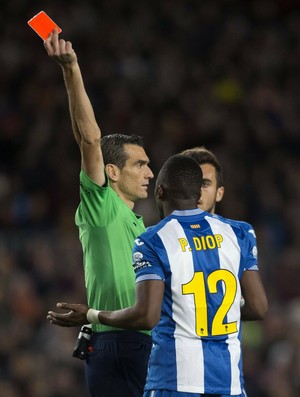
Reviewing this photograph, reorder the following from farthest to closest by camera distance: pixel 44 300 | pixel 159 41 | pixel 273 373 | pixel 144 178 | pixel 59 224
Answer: pixel 159 41 → pixel 59 224 → pixel 44 300 → pixel 273 373 → pixel 144 178

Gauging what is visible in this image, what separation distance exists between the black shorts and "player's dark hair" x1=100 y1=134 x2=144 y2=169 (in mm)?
890

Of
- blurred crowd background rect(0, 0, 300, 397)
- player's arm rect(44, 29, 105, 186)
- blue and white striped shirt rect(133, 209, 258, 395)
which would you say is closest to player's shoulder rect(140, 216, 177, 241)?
blue and white striped shirt rect(133, 209, 258, 395)

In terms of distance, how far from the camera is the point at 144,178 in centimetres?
500

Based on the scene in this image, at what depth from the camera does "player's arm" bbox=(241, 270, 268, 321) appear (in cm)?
423

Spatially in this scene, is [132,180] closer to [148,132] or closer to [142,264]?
[142,264]

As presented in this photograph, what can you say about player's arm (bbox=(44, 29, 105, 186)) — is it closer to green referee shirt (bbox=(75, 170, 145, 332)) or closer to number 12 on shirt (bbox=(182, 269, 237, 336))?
green referee shirt (bbox=(75, 170, 145, 332))

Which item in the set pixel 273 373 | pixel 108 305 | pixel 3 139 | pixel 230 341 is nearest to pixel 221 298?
pixel 230 341

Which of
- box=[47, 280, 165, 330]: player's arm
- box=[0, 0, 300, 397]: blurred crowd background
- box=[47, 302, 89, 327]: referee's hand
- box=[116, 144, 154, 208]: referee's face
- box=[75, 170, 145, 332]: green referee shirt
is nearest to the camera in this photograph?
box=[47, 280, 165, 330]: player's arm

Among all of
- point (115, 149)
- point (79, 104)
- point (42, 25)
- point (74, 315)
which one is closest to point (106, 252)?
point (74, 315)

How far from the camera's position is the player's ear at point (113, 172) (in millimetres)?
4980

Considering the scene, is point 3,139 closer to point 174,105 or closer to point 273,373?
point 174,105

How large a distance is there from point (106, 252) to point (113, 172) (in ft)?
1.61

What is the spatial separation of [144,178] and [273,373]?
4.59 metres

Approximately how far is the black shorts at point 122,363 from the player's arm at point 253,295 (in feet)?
2.14
